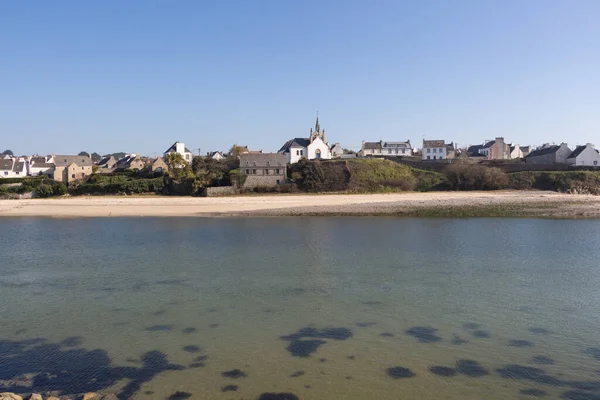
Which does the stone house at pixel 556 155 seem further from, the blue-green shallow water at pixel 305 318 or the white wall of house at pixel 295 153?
the blue-green shallow water at pixel 305 318

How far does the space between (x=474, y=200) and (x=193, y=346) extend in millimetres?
32550

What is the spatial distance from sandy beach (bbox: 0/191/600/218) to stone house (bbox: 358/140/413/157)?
967 inches

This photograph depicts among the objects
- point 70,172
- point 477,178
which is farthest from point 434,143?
point 70,172

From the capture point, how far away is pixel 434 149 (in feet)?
199

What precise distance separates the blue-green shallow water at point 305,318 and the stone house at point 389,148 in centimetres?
4553

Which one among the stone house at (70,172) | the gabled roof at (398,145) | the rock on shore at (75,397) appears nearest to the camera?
the rock on shore at (75,397)

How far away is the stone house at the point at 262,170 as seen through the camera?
46469 millimetres

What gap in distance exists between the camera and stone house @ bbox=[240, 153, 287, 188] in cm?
4647

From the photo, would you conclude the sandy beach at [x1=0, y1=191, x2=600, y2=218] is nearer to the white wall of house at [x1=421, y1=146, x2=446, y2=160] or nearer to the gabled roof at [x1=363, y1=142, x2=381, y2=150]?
the white wall of house at [x1=421, y1=146, x2=446, y2=160]

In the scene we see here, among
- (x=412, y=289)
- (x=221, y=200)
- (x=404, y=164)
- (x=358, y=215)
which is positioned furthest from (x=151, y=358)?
(x=404, y=164)

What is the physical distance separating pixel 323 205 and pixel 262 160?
501 inches

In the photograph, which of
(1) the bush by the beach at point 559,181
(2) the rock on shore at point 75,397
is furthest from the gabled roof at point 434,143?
(2) the rock on shore at point 75,397

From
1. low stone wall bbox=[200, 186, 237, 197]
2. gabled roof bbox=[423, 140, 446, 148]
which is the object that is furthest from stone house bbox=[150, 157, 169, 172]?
gabled roof bbox=[423, 140, 446, 148]

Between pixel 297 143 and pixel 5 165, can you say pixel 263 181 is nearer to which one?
pixel 297 143
